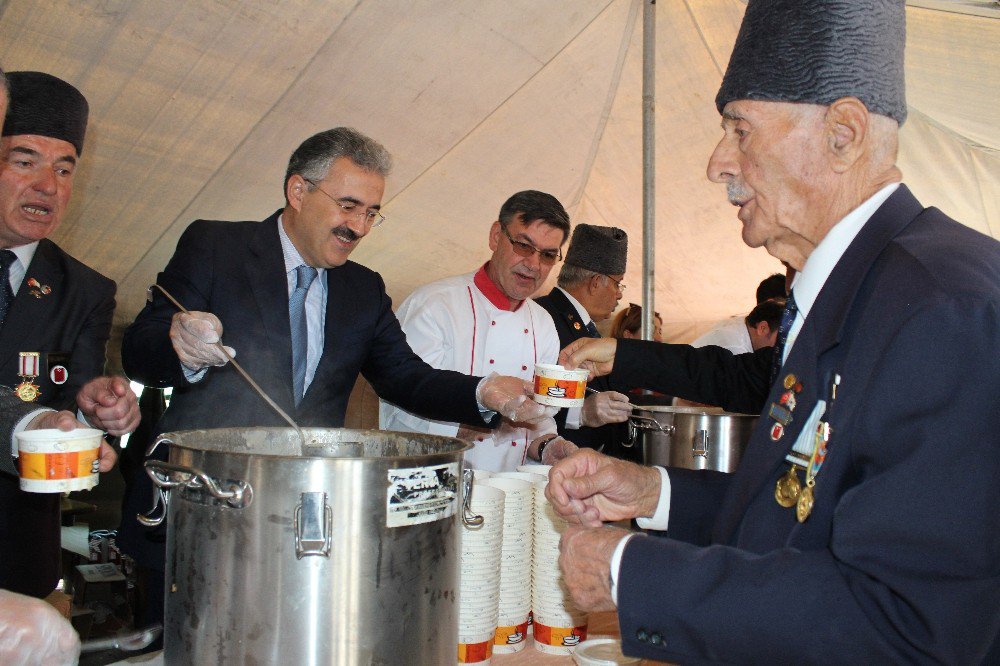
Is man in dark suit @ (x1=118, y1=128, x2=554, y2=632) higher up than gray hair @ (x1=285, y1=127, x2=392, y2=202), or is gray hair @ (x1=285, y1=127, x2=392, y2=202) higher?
gray hair @ (x1=285, y1=127, x2=392, y2=202)

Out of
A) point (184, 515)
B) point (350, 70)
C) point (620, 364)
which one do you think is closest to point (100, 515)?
point (350, 70)

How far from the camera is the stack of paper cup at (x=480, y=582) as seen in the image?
1647mm

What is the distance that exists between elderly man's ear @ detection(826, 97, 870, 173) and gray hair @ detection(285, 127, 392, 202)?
1818mm

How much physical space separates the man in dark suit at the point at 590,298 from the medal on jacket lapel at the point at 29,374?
2.42 m

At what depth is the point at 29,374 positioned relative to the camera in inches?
107

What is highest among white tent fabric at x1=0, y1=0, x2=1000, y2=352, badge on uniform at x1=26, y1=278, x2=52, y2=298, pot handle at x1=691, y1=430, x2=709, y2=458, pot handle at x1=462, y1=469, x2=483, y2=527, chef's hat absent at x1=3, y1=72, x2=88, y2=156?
white tent fabric at x1=0, y1=0, x2=1000, y2=352

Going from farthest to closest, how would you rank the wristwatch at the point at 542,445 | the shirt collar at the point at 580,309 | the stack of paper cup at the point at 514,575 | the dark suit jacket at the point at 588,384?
the shirt collar at the point at 580,309
the dark suit jacket at the point at 588,384
the wristwatch at the point at 542,445
the stack of paper cup at the point at 514,575

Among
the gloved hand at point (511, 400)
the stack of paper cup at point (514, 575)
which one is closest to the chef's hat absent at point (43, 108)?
the gloved hand at point (511, 400)

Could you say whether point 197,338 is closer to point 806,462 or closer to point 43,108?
point 43,108

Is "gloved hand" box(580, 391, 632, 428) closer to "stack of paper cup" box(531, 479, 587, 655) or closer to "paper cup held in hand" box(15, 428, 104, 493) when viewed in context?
"stack of paper cup" box(531, 479, 587, 655)

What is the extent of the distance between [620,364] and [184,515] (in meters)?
1.83

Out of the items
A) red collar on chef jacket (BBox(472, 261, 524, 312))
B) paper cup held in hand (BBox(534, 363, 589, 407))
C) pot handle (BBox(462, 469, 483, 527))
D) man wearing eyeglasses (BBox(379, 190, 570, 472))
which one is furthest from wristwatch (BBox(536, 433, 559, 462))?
pot handle (BBox(462, 469, 483, 527))

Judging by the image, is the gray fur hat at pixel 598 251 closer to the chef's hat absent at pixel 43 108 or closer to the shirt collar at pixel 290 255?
the shirt collar at pixel 290 255

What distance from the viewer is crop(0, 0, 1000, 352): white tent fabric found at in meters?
4.28
